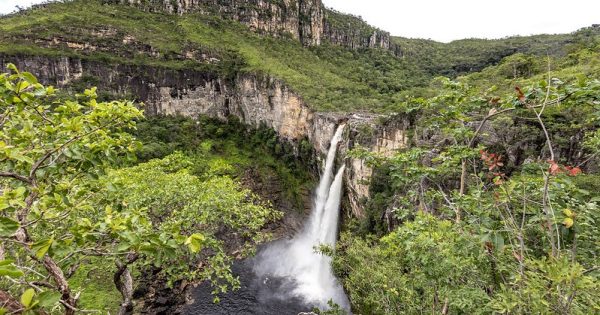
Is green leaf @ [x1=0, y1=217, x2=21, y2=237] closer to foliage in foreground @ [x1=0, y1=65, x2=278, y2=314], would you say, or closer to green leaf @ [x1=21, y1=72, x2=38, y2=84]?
foliage in foreground @ [x1=0, y1=65, x2=278, y2=314]

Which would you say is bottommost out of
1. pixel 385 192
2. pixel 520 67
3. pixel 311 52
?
pixel 385 192

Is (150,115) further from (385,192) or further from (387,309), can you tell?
(387,309)

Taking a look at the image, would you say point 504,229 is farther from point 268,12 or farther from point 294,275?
point 268,12

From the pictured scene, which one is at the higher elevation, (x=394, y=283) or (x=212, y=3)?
(x=212, y=3)

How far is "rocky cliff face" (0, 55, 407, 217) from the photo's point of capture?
86.0 feet

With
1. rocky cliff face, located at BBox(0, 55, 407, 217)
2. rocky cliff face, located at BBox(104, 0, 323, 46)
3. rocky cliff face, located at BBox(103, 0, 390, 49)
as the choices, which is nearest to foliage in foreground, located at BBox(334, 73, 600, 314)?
rocky cliff face, located at BBox(0, 55, 407, 217)

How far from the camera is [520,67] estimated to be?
23250 mm

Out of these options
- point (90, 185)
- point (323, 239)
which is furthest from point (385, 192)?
point (90, 185)

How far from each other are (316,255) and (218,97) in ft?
93.5

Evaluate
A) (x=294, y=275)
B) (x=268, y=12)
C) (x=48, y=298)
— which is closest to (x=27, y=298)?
(x=48, y=298)

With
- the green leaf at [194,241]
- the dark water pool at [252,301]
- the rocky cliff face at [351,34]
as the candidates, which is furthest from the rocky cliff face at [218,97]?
the rocky cliff face at [351,34]

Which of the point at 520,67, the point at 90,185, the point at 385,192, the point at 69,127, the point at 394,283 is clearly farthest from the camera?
the point at 520,67

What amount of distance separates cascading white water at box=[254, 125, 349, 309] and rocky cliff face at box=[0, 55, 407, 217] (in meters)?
1.58

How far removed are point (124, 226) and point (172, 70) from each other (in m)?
42.5
